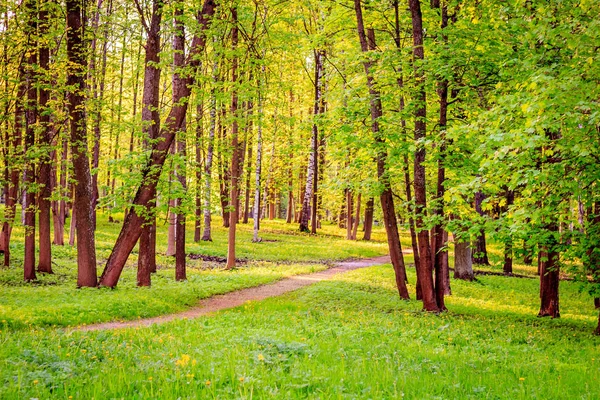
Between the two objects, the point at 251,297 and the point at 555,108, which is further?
the point at 251,297

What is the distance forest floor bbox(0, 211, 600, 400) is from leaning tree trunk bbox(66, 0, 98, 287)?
1.04 meters

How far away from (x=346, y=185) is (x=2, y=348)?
31.5ft

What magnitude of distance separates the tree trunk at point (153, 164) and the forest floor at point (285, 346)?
83 centimetres

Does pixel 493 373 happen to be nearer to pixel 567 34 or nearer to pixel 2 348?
pixel 567 34

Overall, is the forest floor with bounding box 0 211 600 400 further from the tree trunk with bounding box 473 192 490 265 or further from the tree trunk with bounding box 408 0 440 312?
the tree trunk with bounding box 473 192 490 265

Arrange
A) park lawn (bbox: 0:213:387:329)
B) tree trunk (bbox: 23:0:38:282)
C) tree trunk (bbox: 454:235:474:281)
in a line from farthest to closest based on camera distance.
A: tree trunk (bbox: 454:235:474:281), tree trunk (bbox: 23:0:38:282), park lawn (bbox: 0:213:387:329)

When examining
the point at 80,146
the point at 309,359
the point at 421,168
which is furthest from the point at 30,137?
the point at 309,359

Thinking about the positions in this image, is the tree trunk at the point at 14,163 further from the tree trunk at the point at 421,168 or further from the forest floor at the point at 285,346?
the tree trunk at the point at 421,168

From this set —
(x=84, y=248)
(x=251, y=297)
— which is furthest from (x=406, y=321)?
(x=84, y=248)

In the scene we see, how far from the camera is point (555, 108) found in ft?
25.8

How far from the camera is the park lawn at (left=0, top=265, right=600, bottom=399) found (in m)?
5.46

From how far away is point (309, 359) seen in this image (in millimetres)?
6934

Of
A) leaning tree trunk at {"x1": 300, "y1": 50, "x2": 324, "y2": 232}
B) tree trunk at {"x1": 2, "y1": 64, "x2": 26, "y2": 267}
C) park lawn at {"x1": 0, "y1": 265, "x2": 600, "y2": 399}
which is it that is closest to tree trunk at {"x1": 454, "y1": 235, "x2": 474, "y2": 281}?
park lawn at {"x1": 0, "y1": 265, "x2": 600, "y2": 399}

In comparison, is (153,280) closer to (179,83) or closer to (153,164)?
(153,164)
